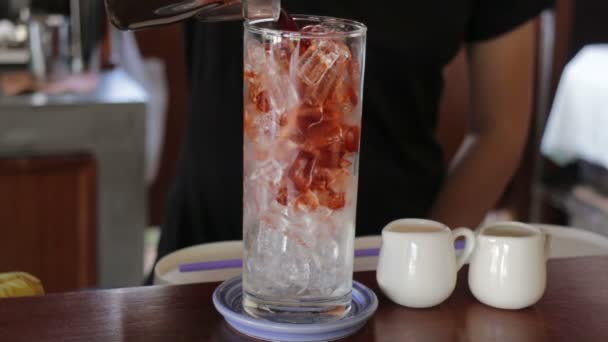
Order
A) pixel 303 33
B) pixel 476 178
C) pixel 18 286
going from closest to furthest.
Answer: pixel 303 33
pixel 18 286
pixel 476 178

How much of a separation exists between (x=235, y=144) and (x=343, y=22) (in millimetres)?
613

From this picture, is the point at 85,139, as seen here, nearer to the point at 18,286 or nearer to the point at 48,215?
the point at 48,215

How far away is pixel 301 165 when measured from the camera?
0.70 m

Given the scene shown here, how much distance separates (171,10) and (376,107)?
646 millimetres

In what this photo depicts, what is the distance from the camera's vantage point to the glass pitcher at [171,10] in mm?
695

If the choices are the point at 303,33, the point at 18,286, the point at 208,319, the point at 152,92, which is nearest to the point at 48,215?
the point at 152,92

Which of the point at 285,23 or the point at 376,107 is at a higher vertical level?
the point at 285,23

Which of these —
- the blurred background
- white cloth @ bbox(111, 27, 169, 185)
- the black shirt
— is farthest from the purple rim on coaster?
white cloth @ bbox(111, 27, 169, 185)

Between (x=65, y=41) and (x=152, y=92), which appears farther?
(x=152, y=92)

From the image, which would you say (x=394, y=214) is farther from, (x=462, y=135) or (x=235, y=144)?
(x=462, y=135)

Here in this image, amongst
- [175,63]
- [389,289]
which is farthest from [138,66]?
[389,289]

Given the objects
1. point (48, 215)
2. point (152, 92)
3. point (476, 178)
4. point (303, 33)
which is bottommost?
point (48, 215)

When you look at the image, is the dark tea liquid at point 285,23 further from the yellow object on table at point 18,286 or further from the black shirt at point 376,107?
the black shirt at point 376,107

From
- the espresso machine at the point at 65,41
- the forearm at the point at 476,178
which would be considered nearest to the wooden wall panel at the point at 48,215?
the espresso machine at the point at 65,41
